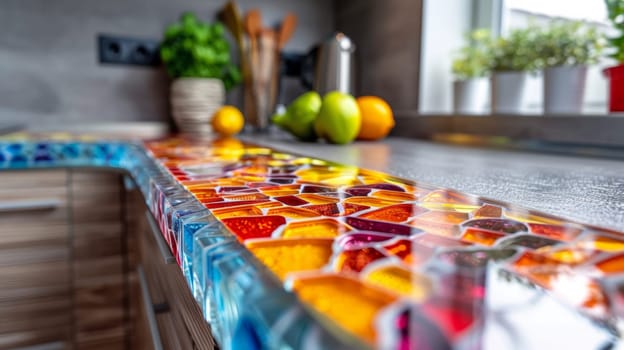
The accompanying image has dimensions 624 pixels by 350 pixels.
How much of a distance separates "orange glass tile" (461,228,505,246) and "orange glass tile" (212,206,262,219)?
0.42 feet

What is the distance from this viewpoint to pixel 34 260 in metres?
0.86

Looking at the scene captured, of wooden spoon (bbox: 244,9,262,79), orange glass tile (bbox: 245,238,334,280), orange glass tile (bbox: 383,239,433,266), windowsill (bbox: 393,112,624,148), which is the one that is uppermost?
wooden spoon (bbox: 244,9,262,79)

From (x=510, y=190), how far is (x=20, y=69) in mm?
1446

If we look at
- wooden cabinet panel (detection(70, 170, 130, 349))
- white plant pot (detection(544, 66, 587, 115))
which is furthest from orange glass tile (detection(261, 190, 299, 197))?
white plant pot (detection(544, 66, 587, 115))

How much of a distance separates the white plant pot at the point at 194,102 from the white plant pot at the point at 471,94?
0.76m

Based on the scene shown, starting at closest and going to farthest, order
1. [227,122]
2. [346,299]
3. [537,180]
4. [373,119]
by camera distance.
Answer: [346,299] → [537,180] → [373,119] → [227,122]

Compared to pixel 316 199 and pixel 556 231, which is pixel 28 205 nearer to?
pixel 316 199

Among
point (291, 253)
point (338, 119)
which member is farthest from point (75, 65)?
point (291, 253)

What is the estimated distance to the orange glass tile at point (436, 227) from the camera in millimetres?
234

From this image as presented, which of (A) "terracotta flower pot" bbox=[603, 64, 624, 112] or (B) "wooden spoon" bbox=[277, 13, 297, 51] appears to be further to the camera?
(B) "wooden spoon" bbox=[277, 13, 297, 51]

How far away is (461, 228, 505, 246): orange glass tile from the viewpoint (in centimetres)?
22

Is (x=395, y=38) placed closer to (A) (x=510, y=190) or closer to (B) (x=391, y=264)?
(A) (x=510, y=190)

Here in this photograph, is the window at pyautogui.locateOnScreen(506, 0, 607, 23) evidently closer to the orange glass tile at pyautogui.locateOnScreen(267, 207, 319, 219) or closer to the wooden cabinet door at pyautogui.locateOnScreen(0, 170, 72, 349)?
the orange glass tile at pyautogui.locateOnScreen(267, 207, 319, 219)

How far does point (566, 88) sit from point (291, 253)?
977 millimetres
